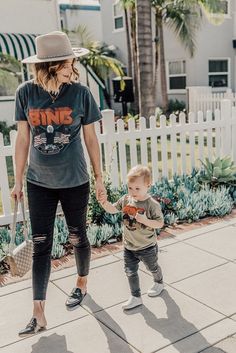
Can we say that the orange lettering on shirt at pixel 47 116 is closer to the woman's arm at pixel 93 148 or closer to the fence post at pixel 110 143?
the woman's arm at pixel 93 148

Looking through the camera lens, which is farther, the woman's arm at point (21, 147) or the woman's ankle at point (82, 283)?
the woman's ankle at point (82, 283)

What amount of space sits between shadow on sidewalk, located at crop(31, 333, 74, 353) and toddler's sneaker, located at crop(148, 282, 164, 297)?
83 cm

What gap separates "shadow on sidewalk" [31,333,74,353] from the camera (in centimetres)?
286

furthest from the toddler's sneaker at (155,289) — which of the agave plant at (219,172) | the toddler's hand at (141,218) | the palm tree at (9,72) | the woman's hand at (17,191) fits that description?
the palm tree at (9,72)

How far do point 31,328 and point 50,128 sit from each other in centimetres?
138

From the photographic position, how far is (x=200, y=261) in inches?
165

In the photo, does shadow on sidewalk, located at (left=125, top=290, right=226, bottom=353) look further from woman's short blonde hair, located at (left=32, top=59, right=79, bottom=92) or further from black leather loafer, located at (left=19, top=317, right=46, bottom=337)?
woman's short blonde hair, located at (left=32, top=59, right=79, bottom=92)

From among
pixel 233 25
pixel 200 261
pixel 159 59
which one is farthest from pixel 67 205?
pixel 233 25

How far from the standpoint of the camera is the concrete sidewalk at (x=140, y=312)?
289 centimetres

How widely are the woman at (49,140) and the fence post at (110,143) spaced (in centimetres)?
245

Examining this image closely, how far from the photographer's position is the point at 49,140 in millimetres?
2932

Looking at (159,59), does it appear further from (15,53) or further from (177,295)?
(177,295)

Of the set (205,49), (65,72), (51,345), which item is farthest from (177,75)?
(51,345)

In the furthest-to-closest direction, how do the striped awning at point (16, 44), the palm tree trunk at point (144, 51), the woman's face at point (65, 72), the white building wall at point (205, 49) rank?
the white building wall at point (205, 49)
the striped awning at point (16, 44)
the palm tree trunk at point (144, 51)
the woman's face at point (65, 72)
